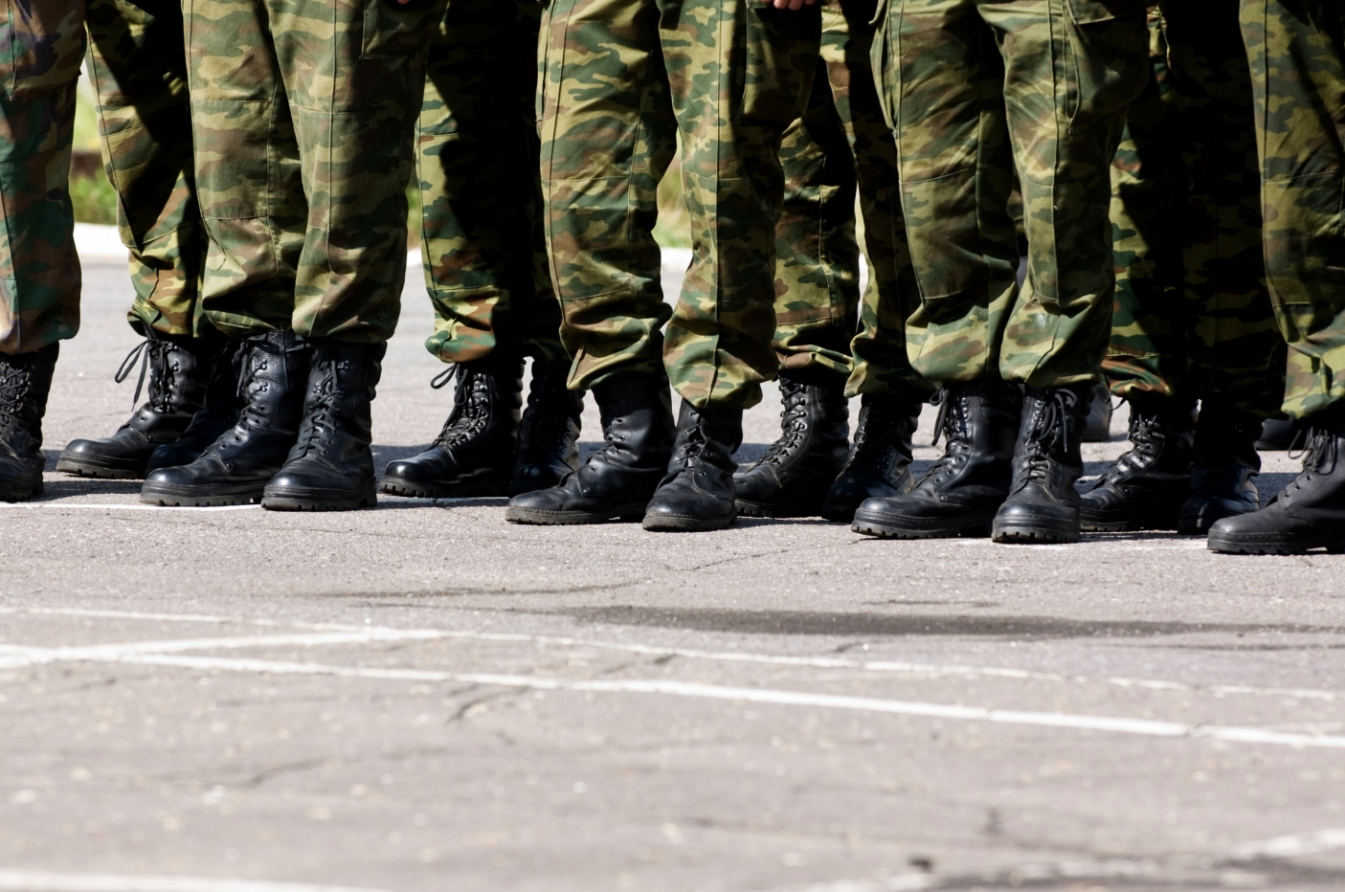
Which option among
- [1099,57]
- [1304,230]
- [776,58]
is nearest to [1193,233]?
[1304,230]

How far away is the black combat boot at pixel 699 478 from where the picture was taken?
16.6 ft

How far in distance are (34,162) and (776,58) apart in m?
1.94

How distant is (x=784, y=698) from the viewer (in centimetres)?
308

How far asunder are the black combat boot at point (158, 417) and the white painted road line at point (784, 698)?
9.34 feet

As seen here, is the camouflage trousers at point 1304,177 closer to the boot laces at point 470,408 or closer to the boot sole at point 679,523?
the boot sole at point 679,523

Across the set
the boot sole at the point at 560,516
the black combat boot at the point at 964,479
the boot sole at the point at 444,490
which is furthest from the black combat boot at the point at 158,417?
the black combat boot at the point at 964,479

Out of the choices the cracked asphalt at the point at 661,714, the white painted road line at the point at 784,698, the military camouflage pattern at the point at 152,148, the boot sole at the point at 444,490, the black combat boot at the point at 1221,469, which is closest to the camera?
the cracked asphalt at the point at 661,714

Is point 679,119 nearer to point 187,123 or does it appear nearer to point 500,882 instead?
point 187,123

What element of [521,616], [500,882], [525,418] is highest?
[500,882]

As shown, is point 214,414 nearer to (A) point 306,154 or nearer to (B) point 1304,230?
(A) point 306,154

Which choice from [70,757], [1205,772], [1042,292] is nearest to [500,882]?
[70,757]

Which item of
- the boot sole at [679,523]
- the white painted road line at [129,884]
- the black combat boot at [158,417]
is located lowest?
the black combat boot at [158,417]

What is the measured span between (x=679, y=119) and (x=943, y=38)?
63 cm

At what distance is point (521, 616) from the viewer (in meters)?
3.82
